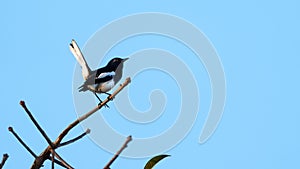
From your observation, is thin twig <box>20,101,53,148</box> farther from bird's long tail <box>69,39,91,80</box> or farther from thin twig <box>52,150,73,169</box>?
bird's long tail <box>69,39,91,80</box>

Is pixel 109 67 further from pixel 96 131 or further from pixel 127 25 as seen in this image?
pixel 96 131

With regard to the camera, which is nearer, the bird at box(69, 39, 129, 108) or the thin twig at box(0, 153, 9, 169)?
the thin twig at box(0, 153, 9, 169)

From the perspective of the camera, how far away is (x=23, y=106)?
7.02 ft

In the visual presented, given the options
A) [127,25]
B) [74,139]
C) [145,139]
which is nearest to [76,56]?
[127,25]

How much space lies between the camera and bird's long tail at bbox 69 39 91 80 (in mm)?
5008

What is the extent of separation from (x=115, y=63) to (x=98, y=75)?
2.70 feet

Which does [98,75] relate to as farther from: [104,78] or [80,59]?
[80,59]

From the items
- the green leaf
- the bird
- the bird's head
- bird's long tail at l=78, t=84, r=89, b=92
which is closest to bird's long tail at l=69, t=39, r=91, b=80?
the bird

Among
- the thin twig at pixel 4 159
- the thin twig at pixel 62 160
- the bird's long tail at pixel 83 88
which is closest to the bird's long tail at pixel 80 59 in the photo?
the bird's long tail at pixel 83 88

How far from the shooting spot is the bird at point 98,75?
5000mm

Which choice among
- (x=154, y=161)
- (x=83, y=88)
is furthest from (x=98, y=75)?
(x=154, y=161)

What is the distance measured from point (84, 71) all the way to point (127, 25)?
71 cm

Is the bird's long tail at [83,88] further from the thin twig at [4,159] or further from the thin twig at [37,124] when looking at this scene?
the thin twig at [4,159]

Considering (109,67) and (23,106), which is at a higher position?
(109,67)
